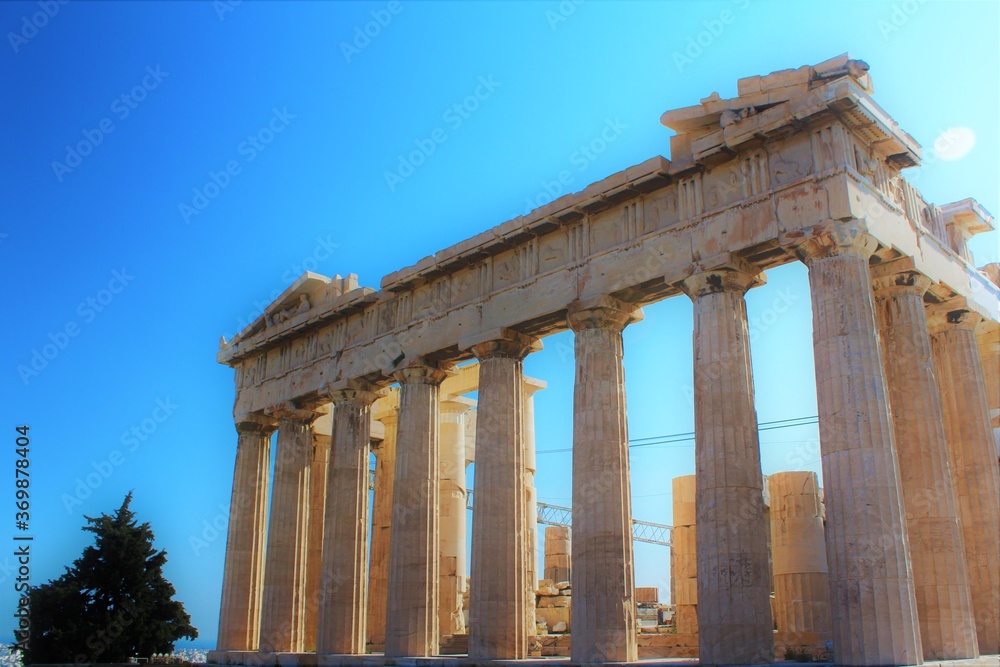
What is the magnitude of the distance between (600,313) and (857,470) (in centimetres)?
745

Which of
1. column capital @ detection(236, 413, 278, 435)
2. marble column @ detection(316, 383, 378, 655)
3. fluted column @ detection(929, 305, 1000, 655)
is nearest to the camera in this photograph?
fluted column @ detection(929, 305, 1000, 655)

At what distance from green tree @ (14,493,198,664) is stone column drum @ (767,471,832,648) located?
891 inches

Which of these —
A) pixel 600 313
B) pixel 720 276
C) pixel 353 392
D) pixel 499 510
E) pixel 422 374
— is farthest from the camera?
pixel 353 392

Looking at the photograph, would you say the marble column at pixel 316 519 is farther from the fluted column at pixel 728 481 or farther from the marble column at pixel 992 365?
the marble column at pixel 992 365

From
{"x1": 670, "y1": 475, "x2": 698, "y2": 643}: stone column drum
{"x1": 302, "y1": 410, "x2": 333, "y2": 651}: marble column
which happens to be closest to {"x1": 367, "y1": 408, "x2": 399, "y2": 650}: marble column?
{"x1": 302, "y1": 410, "x2": 333, "y2": 651}: marble column

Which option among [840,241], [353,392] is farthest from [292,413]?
[840,241]

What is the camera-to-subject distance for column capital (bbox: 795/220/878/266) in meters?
19.3

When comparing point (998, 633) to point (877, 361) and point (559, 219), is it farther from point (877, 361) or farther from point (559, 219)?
point (559, 219)

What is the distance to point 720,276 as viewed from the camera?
2097 cm

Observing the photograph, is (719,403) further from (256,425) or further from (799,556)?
(256,425)

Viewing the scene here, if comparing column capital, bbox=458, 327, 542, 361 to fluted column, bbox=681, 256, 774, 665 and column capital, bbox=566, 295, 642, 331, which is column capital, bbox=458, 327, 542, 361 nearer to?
column capital, bbox=566, 295, 642, 331

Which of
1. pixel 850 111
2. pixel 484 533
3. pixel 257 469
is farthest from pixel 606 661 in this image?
pixel 257 469

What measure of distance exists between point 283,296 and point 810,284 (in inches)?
794

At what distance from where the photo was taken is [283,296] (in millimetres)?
34188
